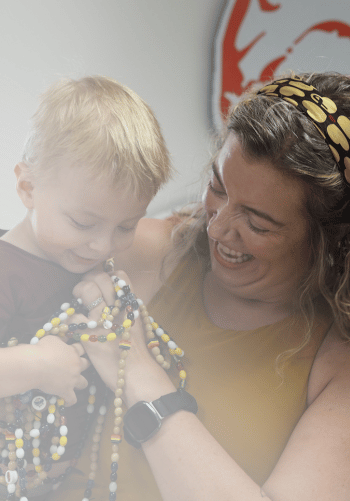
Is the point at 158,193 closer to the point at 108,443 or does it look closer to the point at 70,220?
the point at 70,220

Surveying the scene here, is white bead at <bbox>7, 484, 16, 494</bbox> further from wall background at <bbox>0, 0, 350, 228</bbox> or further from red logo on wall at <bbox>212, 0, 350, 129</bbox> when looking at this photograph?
red logo on wall at <bbox>212, 0, 350, 129</bbox>

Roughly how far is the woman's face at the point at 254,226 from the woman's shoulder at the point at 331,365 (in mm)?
96

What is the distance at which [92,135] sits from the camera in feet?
1.76

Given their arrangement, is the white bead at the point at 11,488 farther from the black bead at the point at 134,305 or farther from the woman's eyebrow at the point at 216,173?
the woman's eyebrow at the point at 216,173

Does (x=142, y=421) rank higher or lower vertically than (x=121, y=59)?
lower

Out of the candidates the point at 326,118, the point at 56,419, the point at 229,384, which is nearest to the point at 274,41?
the point at 326,118

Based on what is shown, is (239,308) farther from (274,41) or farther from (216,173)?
(274,41)

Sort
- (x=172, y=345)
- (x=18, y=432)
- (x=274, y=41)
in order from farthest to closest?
(x=274, y=41)
(x=172, y=345)
(x=18, y=432)

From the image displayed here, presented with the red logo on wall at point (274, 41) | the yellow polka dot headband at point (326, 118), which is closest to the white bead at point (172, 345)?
the yellow polka dot headband at point (326, 118)

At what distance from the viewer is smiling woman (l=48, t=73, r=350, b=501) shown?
1.86 feet

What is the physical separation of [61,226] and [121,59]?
0.29 metres

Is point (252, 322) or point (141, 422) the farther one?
point (252, 322)

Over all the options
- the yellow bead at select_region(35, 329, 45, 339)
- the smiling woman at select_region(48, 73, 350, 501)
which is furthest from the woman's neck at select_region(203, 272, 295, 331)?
the yellow bead at select_region(35, 329, 45, 339)

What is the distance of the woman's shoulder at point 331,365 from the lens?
644 mm
